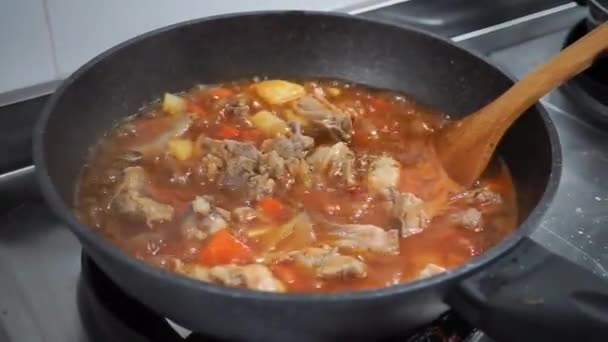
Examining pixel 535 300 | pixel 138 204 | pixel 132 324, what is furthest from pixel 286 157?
pixel 535 300

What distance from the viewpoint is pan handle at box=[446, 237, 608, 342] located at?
74cm

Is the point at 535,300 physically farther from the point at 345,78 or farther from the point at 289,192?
the point at 345,78

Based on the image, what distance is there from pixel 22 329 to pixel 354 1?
892mm

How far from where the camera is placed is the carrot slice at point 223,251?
0.98 m

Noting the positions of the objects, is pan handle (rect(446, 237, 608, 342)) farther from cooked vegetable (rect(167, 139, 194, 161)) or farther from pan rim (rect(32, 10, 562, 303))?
cooked vegetable (rect(167, 139, 194, 161))

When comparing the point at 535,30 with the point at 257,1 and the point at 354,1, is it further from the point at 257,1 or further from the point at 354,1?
the point at 257,1

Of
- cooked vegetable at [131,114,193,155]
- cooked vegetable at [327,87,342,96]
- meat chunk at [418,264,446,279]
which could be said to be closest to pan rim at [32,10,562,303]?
meat chunk at [418,264,446,279]

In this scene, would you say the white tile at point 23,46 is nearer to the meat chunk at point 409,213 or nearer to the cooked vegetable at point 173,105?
the cooked vegetable at point 173,105

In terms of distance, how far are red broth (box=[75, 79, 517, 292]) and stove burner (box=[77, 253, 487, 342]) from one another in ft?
0.20

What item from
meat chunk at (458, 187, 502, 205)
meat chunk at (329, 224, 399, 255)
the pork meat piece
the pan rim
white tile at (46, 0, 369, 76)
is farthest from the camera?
white tile at (46, 0, 369, 76)

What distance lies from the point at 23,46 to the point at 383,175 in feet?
1.95

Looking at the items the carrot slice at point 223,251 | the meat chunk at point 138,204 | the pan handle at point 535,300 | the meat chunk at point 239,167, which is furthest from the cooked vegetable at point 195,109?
the pan handle at point 535,300

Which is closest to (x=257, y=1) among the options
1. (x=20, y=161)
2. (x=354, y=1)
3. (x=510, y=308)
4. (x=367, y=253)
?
(x=354, y=1)

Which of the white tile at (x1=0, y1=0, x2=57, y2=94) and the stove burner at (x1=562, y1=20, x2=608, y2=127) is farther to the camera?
the stove burner at (x1=562, y1=20, x2=608, y2=127)
